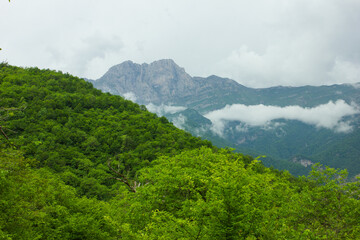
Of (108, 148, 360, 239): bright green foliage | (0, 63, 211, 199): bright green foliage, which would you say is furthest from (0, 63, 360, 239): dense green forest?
(0, 63, 211, 199): bright green foliage

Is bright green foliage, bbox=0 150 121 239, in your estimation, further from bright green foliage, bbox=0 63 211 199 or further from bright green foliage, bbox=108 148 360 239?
bright green foliage, bbox=0 63 211 199

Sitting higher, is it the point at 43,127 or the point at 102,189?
the point at 43,127

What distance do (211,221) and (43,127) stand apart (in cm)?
7289

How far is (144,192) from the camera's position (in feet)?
72.9

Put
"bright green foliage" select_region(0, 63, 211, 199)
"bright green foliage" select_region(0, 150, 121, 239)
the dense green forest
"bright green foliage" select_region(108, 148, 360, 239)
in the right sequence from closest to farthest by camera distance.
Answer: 1. "bright green foliage" select_region(108, 148, 360, 239)
2. the dense green forest
3. "bright green foliage" select_region(0, 150, 121, 239)
4. "bright green foliage" select_region(0, 63, 211, 199)

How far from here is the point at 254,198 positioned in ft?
60.6

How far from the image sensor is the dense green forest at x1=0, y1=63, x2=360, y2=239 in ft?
46.3

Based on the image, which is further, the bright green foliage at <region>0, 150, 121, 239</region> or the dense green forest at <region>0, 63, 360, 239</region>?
the bright green foliage at <region>0, 150, 121, 239</region>

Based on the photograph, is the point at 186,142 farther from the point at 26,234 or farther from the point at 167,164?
the point at 26,234

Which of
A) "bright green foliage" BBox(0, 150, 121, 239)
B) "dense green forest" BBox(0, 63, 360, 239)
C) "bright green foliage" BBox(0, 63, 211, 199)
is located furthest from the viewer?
"bright green foliage" BBox(0, 63, 211, 199)

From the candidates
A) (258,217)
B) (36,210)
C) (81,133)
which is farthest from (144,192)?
(81,133)

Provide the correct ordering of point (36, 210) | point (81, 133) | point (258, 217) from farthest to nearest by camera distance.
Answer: point (81, 133) < point (36, 210) < point (258, 217)

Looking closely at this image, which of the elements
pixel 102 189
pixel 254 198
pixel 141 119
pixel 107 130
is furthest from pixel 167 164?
pixel 141 119

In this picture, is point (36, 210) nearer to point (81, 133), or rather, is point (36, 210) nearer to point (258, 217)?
point (258, 217)
